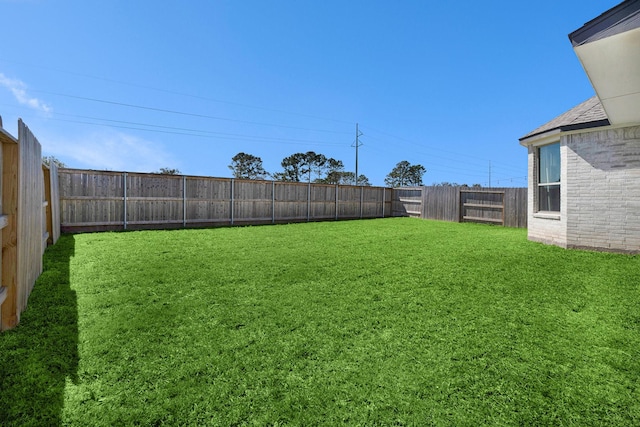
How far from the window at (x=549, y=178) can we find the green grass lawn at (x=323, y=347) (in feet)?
9.40

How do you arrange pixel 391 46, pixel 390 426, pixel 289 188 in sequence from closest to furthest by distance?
pixel 390 426 < pixel 289 188 < pixel 391 46

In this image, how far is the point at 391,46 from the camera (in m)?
19.7

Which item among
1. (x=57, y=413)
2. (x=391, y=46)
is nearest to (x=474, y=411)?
(x=57, y=413)

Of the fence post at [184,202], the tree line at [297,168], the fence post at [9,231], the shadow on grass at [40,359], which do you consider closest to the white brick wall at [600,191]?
the shadow on grass at [40,359]

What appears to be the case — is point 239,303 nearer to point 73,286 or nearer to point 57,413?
point 57,413

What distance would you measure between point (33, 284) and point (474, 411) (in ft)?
16.0

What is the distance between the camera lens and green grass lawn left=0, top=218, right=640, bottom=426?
66.9 inches

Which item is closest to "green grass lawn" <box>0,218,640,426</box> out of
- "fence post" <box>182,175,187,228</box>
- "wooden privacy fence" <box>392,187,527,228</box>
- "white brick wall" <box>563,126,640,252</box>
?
"white brick wall" <box>563,126,640,252</box>

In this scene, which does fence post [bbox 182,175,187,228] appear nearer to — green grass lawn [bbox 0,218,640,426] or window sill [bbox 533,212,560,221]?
green grass lawn [bbox 0,218,640,426]

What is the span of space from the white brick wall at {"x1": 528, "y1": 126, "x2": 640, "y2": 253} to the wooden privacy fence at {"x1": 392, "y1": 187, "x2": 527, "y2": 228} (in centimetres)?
512

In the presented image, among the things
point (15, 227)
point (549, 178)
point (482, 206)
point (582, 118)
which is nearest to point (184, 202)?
point (15, 227)

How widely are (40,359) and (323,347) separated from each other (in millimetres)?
2066

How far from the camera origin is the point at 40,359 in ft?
6.97

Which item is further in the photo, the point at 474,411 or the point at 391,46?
the point at 391,46
